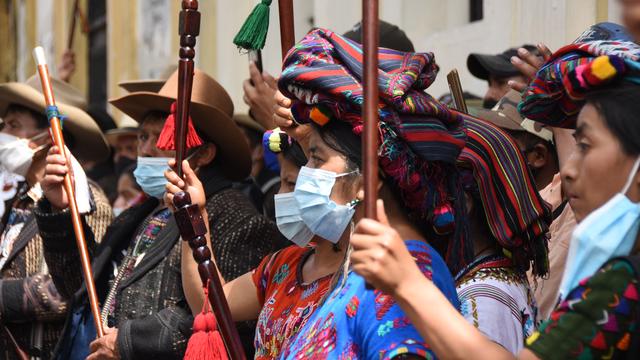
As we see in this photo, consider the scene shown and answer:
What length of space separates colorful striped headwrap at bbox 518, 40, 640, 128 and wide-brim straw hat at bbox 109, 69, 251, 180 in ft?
6.71

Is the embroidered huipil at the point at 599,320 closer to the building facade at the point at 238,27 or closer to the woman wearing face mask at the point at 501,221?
the woman wearing face mask at the point at 501,221

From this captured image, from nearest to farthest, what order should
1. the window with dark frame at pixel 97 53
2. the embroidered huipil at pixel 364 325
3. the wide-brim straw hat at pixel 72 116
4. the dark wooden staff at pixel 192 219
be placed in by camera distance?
the embroidered huipil at pixel 364 325 → the dark wooden staff at pixel 192 219 → the wide-brim straw hat at pixel 72 116 → the window with dark frame at pixel 97 53

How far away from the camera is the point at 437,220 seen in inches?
122

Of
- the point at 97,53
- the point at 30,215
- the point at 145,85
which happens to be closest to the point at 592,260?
the point at 145,85

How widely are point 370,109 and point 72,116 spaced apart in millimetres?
4095

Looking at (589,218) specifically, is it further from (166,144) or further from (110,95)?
(110,95)

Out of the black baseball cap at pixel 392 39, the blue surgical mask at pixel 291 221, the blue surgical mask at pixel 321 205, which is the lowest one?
the blue surgical mask at pixel 291 221

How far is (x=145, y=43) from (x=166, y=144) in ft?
25.0

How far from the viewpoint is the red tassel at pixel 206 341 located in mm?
3531

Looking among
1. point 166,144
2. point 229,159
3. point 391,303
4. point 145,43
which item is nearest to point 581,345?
point 391,303

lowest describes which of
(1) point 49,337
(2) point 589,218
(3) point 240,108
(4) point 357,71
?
(1) point 49,337

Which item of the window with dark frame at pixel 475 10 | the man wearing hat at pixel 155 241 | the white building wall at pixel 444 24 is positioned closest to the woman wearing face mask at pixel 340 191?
the man wearing hat at pixel 155 241

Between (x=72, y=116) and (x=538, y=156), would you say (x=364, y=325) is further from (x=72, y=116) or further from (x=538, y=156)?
(x=72, y=116)

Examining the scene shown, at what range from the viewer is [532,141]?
14.0 feet
